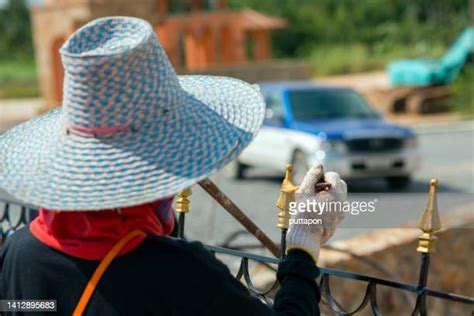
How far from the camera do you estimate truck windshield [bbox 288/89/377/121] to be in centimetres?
1195

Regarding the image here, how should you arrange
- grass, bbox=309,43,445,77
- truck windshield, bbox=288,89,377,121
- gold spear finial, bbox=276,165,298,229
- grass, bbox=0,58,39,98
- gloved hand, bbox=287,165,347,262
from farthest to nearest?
grass, bbox=309,43,445,77 → grass, bbox=0,58,39,98 → truck windshield, bbox=288,89,377,121 → gold spear finial, bbox=276,165,298,229 → gloved hand, bbox=287,165,347,262

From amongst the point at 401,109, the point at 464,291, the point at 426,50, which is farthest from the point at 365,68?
the point at 464,291

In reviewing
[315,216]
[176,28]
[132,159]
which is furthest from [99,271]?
[176,28]

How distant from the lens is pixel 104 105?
184 centimetres

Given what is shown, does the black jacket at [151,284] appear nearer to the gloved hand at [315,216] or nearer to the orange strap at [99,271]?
the orange strap at [99,271]

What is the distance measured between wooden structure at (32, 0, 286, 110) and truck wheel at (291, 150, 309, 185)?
12.3 meters

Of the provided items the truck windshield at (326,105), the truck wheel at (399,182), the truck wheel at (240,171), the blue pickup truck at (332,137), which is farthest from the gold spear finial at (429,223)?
the truck wheel at (240,171)

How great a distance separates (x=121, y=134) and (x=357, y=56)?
145ft

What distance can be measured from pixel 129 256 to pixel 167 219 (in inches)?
8.5

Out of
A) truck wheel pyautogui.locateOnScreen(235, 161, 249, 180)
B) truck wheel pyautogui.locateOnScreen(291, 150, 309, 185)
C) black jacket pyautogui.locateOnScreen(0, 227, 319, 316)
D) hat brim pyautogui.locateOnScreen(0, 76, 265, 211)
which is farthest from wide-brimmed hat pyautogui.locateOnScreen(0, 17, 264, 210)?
truck wheel pyautogui.locateOnScreen(235, 161, 249, 180)

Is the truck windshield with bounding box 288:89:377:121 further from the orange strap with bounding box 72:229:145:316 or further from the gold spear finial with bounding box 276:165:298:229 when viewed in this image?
the orange strap with bounding box 72:229:145:316

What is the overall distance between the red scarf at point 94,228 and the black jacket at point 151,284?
0.02m

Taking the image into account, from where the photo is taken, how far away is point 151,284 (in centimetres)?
178

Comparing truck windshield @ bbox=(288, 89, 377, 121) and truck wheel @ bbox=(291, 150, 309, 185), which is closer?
truck wheel @ bbox=(291, 150, 309, 185)
